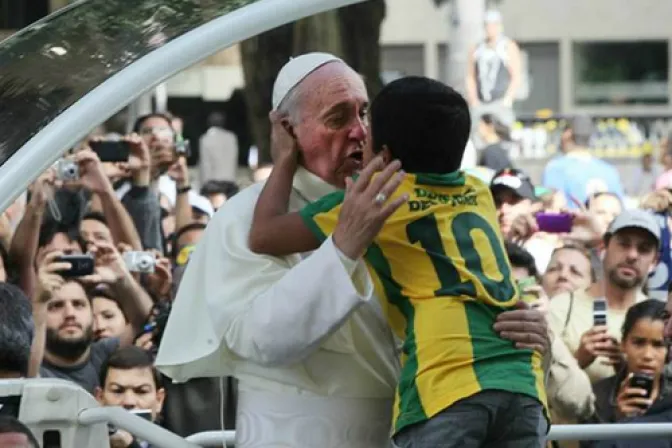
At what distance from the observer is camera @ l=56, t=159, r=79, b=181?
905 centimetres

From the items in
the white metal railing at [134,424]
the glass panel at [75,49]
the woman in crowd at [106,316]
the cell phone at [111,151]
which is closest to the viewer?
the glass panel at [75,49]

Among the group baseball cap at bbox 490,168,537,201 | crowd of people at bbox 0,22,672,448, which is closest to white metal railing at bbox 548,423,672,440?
crowd of people at bbox 0,22,672,448

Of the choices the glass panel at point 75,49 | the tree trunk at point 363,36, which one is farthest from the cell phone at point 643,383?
the tree trunk at point 363,36

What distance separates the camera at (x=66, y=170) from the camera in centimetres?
905

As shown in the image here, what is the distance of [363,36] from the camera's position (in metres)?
18.6

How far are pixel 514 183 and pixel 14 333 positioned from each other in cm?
502

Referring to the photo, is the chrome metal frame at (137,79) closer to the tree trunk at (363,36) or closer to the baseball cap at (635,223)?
the baseball cap at (635,223)

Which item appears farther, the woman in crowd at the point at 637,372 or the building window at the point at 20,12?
the building window at the point at 20,12

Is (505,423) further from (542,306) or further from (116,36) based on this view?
(542,306)

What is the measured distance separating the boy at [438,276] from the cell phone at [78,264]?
12.5 feet

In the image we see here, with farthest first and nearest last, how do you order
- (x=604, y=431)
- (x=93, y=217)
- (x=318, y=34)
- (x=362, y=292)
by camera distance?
(x=318, y=34) < (x=93, y=217) < (x=604, y=431) < (x=362, y=292)

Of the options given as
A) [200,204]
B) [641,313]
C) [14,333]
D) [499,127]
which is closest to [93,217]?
[200,204]

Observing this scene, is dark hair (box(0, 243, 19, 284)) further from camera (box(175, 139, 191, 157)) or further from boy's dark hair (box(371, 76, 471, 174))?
boy's dark hair (box(371, 76, 471, 174))

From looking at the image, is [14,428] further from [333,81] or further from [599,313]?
[599,313]
